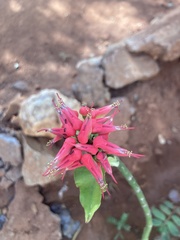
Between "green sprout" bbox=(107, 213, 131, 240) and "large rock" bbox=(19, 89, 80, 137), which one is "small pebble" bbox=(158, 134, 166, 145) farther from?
"large rock" bbox=(19, 89, 80, 137)

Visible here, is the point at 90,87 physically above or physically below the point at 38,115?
below

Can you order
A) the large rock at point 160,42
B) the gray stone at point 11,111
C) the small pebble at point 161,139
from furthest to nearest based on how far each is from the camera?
the small pebble at point 161,139, the large rock at point 160,42, the gray stone at point 11,111

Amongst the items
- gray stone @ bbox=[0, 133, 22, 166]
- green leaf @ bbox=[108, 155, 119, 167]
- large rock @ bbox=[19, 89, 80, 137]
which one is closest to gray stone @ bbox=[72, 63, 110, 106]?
large rock @ bbox=[19, 89, 80, 137]

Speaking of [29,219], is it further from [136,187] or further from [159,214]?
[136,187]

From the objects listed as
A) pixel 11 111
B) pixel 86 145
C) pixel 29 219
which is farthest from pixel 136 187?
pixel 11 111

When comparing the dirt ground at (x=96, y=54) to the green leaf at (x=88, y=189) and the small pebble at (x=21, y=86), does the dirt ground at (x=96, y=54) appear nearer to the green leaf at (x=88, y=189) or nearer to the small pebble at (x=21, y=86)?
the small pebble at (x=21, y=86)

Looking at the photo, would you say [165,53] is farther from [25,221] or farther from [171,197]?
[25,221]

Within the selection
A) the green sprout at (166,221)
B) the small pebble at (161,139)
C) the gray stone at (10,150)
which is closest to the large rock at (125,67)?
the small pebble at (161,139)

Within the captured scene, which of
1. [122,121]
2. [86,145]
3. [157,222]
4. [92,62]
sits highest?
[86,145]
